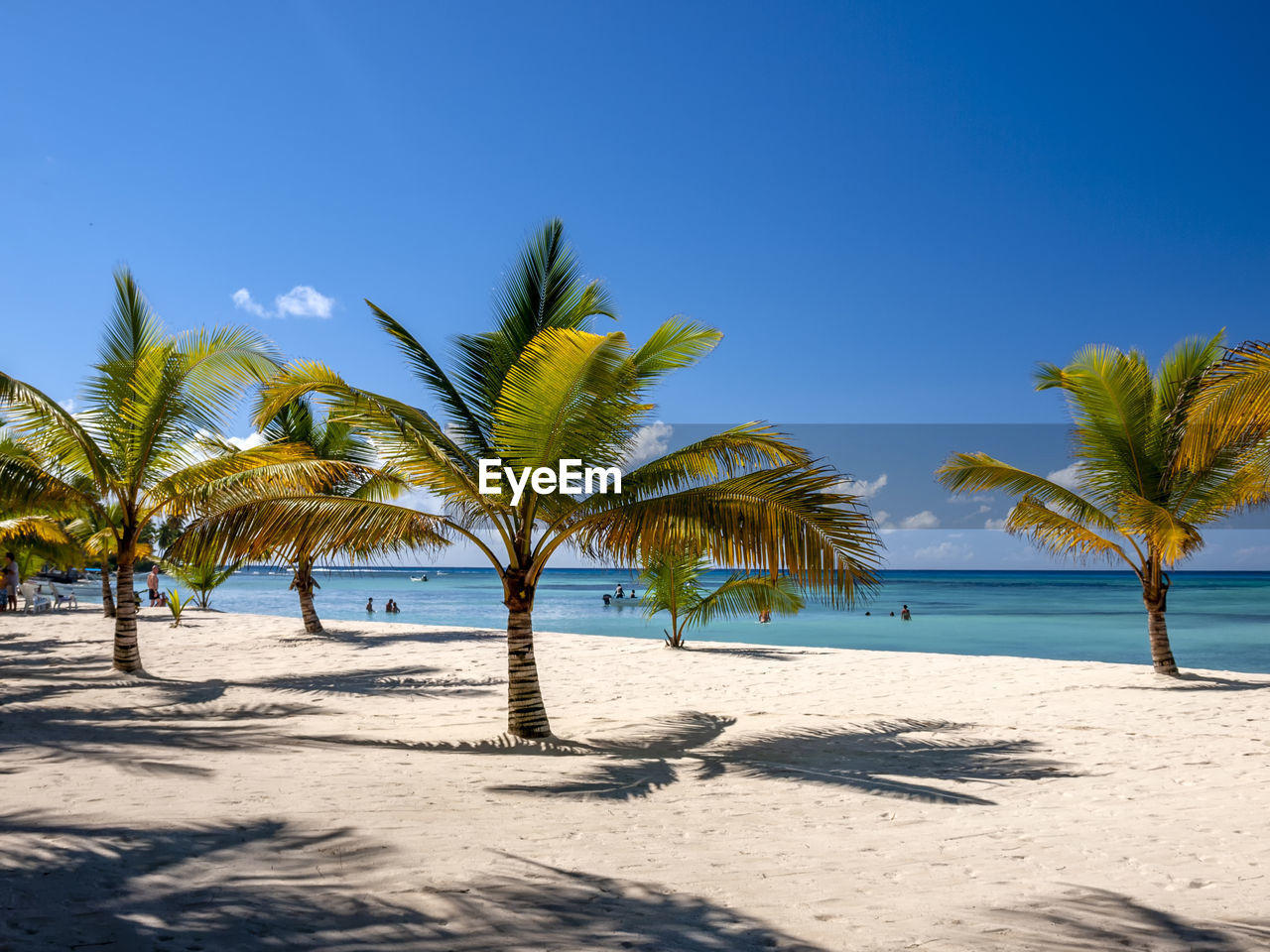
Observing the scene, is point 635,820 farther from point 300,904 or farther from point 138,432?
point 138,432

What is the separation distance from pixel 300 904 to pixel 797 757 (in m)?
4.68

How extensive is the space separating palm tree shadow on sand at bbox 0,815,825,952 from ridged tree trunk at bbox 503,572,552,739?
374 cm

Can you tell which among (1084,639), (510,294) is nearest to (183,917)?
(510,294)

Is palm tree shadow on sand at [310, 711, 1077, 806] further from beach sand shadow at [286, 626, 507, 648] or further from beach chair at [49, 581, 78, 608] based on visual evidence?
beach chair at [49, 581, 78, 608]

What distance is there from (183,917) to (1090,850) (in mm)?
4366

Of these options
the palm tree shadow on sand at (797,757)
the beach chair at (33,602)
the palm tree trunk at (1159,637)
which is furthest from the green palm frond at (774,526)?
the beach chair at (33,602)

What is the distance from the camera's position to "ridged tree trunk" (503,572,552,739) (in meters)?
7.77

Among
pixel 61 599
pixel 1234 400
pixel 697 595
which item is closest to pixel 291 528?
pixel 1234 400

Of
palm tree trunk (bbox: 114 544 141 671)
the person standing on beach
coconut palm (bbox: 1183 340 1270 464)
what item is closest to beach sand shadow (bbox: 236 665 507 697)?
palm tree trunk (bbox: 114 544 141 671)

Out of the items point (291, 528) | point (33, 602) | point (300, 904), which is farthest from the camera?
point (33, 602)

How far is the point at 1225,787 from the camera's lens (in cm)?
589

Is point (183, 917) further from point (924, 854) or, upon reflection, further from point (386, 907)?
point (924, 854)

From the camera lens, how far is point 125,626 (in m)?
11.3

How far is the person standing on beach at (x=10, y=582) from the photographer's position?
22734 mm
